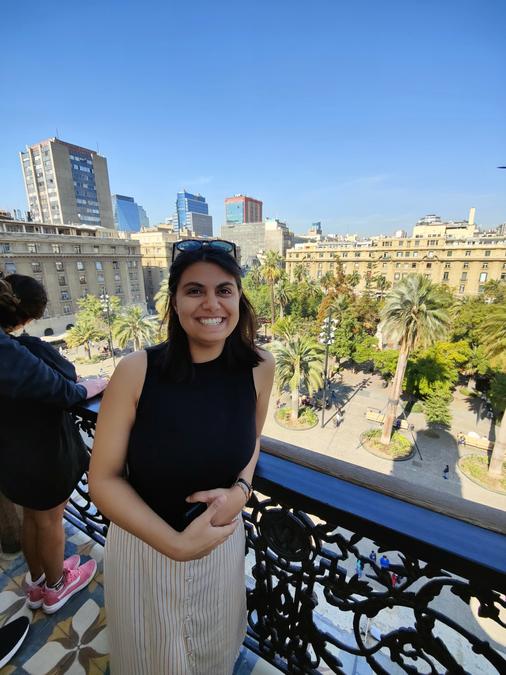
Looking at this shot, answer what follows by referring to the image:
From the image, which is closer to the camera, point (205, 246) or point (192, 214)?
point (205, 246)

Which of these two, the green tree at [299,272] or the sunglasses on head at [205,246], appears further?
the green tree at [299,272]

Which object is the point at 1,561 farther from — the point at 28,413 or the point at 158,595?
the point at 158,595

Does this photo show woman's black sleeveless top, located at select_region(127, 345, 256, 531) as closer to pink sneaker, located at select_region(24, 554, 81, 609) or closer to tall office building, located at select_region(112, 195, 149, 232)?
pink sneaker, located at select_region(24, 554, 81, 609)

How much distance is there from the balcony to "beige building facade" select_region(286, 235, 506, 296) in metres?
48.9

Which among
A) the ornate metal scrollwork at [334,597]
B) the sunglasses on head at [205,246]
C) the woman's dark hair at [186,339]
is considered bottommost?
the ornate metal scrollwork at [334,597]

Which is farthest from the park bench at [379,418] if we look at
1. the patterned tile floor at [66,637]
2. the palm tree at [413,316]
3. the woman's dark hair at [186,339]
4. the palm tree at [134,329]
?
the woman's dark hair at [186,339]

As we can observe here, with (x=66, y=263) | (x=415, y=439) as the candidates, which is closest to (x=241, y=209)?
(x=66, y=263)

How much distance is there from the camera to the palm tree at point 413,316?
49.6ft

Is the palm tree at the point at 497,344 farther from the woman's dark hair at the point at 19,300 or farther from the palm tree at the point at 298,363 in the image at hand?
the woman's dark hair at the point at 19,300

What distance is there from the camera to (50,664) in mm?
1871

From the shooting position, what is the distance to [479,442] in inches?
640

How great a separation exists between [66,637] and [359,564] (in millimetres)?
1976

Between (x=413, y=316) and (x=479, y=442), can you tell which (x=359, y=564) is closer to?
(x=413, y=316)

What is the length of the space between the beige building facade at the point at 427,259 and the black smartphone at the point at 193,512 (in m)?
49.2
